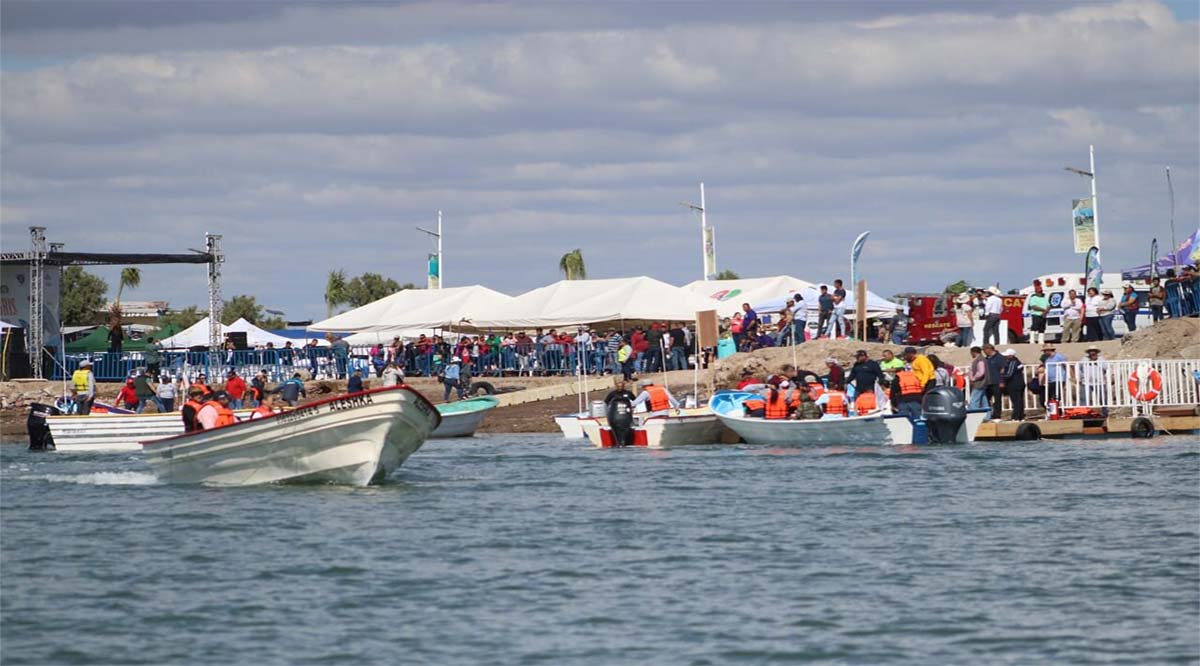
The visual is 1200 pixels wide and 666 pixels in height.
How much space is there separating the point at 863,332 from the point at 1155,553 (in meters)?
23.1

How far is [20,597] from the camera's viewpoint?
17.0 m

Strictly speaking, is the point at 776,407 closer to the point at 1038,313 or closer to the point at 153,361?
the point at 1038,313

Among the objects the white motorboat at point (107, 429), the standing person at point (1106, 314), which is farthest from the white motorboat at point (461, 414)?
the standing person at point (1106, 314)

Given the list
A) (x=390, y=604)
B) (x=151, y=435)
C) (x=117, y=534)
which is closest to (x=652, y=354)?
(x=151, y=435)

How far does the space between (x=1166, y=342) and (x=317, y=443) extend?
65.2 ft

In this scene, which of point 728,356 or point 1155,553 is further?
point 728,356

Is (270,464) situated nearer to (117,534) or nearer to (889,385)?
(117,534)

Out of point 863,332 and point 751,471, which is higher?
point 863,332

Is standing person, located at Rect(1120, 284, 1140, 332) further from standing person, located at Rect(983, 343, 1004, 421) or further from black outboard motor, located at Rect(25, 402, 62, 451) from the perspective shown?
black outboard motor, located at Rect(25, 402, 62, 451)

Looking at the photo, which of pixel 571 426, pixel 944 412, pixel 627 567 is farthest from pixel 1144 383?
pixel 627 567

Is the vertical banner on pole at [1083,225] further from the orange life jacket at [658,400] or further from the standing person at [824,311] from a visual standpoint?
the orange life jacket at [658,400]

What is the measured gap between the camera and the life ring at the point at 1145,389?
1260 inches

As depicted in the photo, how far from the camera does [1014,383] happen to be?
3272 centimetres

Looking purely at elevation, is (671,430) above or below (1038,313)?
below
